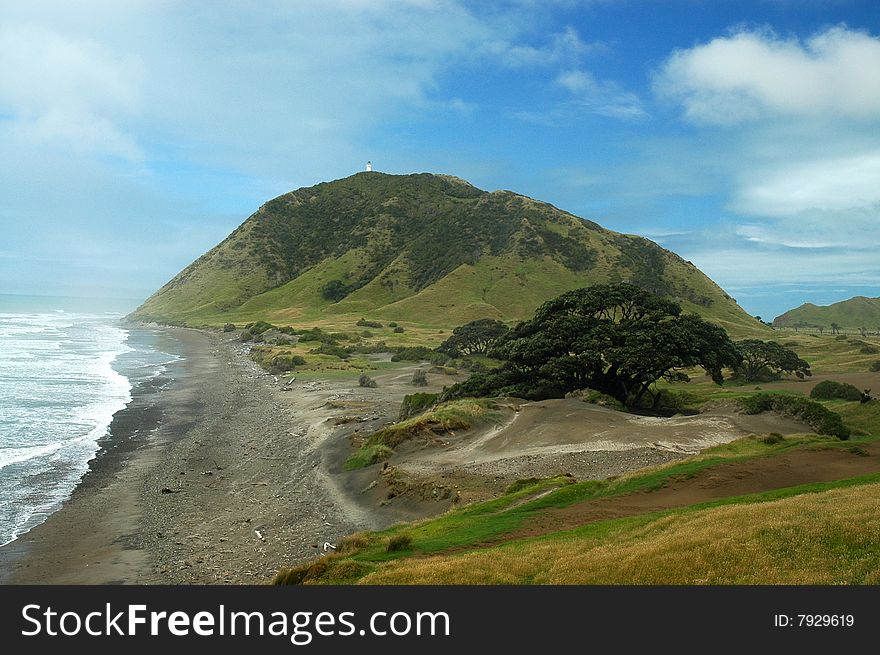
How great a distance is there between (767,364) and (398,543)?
55.7 meters

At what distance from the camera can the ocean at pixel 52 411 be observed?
26.6 metres

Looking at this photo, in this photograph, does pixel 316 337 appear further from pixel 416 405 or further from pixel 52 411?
pixel 416 405

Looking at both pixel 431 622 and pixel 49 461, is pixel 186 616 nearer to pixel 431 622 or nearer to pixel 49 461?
pixel 431 622

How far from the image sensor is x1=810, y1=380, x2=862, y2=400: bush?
139 ft

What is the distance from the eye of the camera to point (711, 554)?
10930 millimetres

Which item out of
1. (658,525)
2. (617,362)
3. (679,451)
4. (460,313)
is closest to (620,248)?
(460,313)

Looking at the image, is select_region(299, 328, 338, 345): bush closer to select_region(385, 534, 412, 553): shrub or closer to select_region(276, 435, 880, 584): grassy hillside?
select_region(276, 435, 880, 584): grassy hillside

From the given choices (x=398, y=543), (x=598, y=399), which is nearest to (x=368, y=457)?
(x=598, y=399)

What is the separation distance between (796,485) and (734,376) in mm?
46801

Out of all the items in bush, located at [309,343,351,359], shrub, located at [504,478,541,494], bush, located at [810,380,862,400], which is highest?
bush, located at [309,343,351,359]

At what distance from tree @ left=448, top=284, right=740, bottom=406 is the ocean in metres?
22.7

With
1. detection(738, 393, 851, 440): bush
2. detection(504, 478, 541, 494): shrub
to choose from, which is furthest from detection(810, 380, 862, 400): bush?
detection(504, 478, 541, 494): shrub

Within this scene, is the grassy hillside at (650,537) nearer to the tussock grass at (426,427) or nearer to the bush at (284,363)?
the tussock grass at (426,427)

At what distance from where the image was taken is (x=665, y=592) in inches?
381
